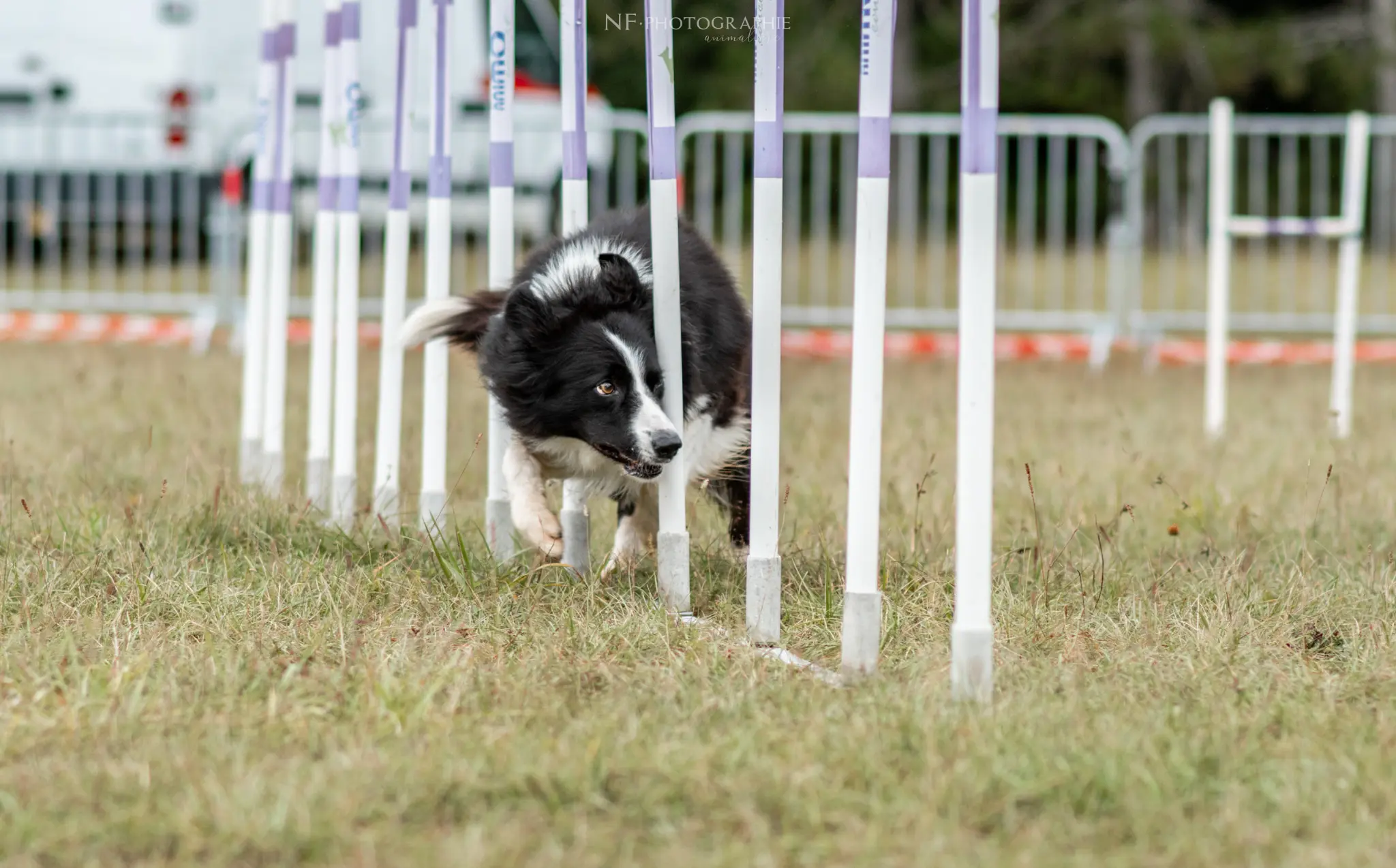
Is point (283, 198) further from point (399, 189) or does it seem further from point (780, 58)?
point (780, 58)

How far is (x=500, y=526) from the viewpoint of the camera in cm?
464

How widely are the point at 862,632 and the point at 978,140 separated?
3.41 ft

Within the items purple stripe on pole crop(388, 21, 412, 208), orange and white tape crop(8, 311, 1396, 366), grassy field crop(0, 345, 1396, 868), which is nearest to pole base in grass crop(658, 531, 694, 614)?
grassy field crop(0, 345, 1396, 868)

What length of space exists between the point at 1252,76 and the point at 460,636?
21051mm

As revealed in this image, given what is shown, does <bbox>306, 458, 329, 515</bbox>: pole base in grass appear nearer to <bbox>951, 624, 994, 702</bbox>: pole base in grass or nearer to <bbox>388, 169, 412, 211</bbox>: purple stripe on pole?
<bbox>388, 169, 412, 211</bbox>: purple stripe on pole

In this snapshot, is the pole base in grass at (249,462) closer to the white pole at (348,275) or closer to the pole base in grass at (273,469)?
the pole base in grass at (273,469)

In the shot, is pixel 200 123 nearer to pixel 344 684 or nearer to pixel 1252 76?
pixel 344 684

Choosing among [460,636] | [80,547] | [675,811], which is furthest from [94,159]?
[675,811]

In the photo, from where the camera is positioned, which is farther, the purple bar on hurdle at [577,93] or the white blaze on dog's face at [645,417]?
the purple bar on hurdle at [577,93]

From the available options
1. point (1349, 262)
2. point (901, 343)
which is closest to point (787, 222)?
point (901, 343)

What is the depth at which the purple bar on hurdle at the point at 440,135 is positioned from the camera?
476 centimetres

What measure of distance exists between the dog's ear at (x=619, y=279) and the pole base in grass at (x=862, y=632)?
3.91ft

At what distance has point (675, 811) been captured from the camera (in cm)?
255

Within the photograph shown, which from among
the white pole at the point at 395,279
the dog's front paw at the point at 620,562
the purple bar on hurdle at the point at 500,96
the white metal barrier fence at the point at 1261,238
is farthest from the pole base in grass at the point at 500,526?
the white metal barrier fence at the point at 1261,238
